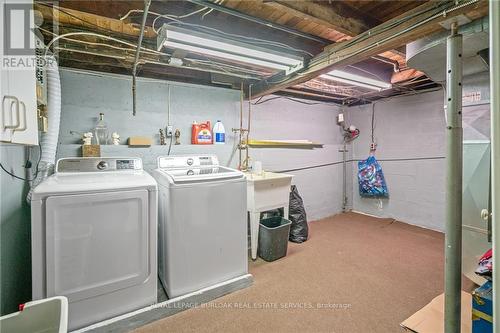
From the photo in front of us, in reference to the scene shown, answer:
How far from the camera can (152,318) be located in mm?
1775

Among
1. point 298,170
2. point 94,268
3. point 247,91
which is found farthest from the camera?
point 298,170

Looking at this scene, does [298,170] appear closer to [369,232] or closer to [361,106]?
[369,232]

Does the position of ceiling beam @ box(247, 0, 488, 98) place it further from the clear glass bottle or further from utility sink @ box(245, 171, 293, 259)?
the clear glass bottle

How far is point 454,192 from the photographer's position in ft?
4.01

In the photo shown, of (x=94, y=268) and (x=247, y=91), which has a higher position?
(x=247, y=91)

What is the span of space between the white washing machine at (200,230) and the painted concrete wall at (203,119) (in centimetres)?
78

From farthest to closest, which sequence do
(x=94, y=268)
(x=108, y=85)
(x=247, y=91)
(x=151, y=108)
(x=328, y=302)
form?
(x=247, y=91)
(x=151, y=108)
(x=108, y=85)
(x=328, y=302)
(x=94, y=268)

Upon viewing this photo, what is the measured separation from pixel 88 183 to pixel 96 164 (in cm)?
56

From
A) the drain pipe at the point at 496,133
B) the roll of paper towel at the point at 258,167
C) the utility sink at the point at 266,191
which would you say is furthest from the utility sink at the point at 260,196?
the drain pipe at the point at 496,133

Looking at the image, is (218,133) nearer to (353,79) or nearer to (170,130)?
(170,130)

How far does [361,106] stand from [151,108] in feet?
12.6

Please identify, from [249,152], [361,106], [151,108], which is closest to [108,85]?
[151,108]

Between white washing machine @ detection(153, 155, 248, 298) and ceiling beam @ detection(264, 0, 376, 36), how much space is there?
1359mm

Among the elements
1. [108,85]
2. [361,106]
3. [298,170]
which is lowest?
[298,170]
